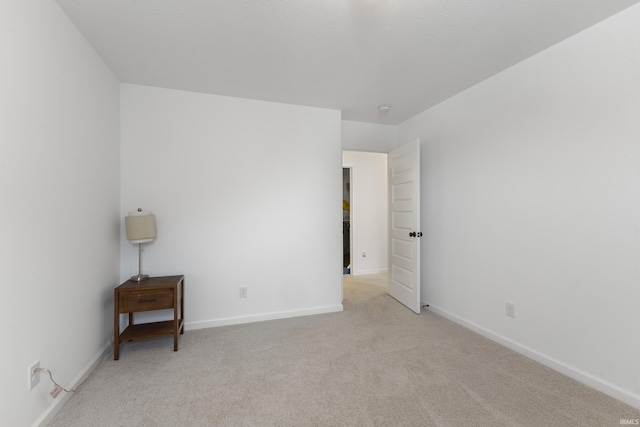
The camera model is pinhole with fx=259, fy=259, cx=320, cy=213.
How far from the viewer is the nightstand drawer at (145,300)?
7.13ft

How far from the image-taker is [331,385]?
72.1 inches

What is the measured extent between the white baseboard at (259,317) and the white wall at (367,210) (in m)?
2.03

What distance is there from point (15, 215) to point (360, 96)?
9.40 ft

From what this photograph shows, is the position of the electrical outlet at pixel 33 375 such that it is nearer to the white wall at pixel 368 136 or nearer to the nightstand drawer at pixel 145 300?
the nightstand drawer at pixel 145 300

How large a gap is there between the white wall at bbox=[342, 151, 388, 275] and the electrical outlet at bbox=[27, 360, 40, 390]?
4.32 m

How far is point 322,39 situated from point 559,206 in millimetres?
2203

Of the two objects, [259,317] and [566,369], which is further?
[259,317]

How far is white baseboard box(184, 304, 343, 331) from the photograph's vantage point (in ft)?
9.05

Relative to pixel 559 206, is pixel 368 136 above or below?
above

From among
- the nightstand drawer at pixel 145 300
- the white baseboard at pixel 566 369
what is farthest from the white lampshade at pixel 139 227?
the white baseboard at pixel 566 369

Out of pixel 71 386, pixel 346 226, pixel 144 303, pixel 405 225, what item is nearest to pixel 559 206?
pixel 405 225

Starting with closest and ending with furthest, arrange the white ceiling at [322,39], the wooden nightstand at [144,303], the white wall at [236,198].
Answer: the white ceiling at [322,39] → the wooden nightstand at [144,303] → the white wall at [236,198]

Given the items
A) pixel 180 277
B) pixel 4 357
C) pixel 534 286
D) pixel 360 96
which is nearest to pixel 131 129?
pixel 180 277

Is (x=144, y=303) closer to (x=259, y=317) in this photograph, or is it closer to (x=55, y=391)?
(x=55, y=391)
